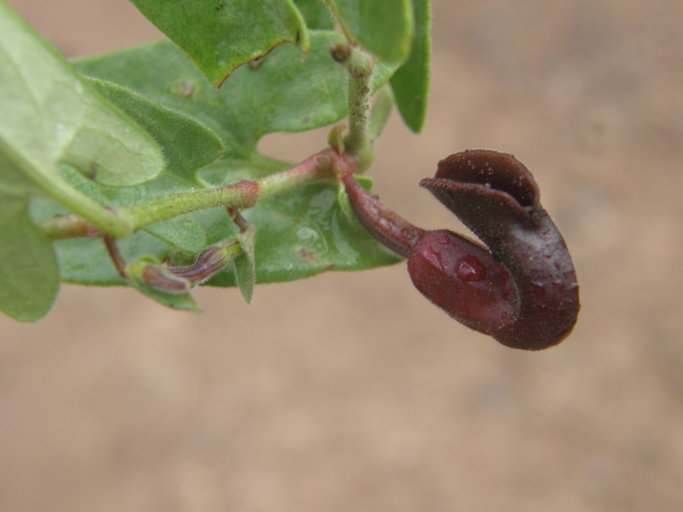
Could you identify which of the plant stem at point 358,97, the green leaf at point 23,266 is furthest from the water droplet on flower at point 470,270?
the green leaf at point 23,266

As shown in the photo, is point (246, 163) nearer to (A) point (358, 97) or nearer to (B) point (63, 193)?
(A) point (358, 97)

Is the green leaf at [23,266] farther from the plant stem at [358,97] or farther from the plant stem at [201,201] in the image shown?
the plant stem at [358,97]

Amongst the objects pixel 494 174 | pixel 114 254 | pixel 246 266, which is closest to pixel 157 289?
pixel 114 254

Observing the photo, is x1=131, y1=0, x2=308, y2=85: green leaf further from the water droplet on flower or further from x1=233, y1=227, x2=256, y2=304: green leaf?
the water droplet on flower

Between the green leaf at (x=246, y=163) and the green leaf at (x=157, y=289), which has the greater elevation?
the green leaf at (x=157, y=289)

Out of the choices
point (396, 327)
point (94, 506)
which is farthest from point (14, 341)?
point (396, 327)

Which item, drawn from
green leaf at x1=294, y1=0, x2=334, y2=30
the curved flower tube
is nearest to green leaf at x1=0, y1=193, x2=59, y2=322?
the curved flower tube
